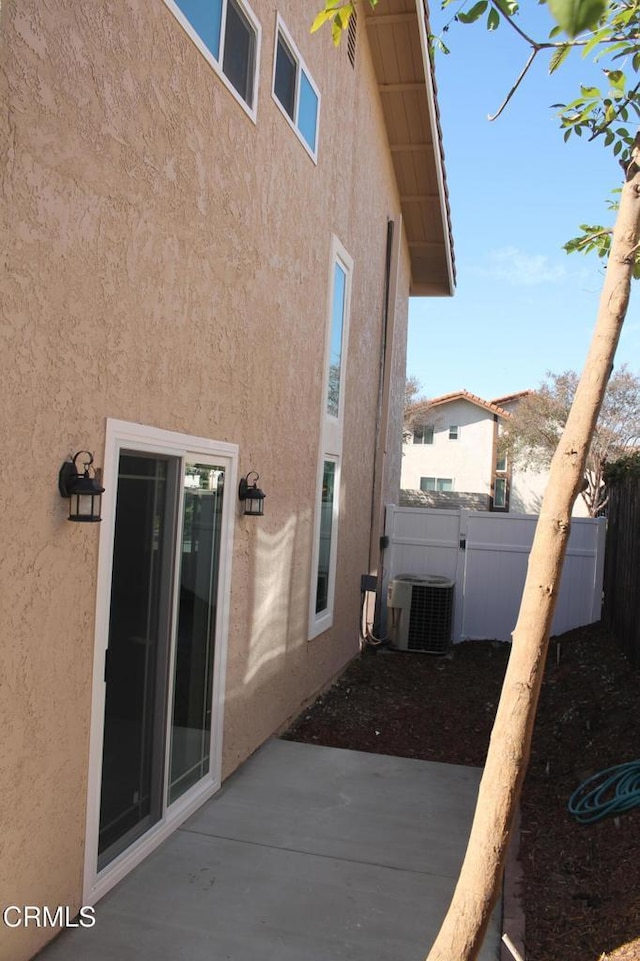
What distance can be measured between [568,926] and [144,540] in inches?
117

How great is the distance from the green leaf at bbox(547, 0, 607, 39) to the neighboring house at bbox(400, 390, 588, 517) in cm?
3819

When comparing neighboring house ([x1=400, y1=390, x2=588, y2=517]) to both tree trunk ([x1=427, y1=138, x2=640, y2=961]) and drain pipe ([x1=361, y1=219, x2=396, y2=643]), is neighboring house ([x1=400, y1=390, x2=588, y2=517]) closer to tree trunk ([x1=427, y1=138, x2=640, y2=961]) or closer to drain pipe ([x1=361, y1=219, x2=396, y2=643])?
drain pipe ([x1=361, y1=219, x2=396, y2=643])

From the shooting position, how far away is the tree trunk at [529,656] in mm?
2029

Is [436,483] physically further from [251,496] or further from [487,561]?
[251,496]

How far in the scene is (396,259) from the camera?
1152 centimetres

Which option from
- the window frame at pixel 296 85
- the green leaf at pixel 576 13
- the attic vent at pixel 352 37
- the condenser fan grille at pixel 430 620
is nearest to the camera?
the green leaf at pixel 576 13

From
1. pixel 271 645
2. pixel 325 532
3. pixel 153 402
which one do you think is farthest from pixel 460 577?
pixel 153 402

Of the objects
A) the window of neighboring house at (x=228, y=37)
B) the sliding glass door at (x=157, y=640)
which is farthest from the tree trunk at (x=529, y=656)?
the window of neighboring house at (x=228, y=37)

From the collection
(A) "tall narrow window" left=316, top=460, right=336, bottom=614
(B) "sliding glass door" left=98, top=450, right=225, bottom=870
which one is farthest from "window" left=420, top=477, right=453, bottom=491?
(B) "sliding glass door" left=98, top=450, right=225, bottom=870

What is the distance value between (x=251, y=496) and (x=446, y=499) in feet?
115

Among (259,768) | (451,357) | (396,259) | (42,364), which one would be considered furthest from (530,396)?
(42,364)

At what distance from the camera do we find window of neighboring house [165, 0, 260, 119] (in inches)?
179

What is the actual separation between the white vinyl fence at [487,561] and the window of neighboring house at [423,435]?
28.5 metres

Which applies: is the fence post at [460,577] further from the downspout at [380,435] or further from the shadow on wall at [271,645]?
the shadow on wall at [271,645]
